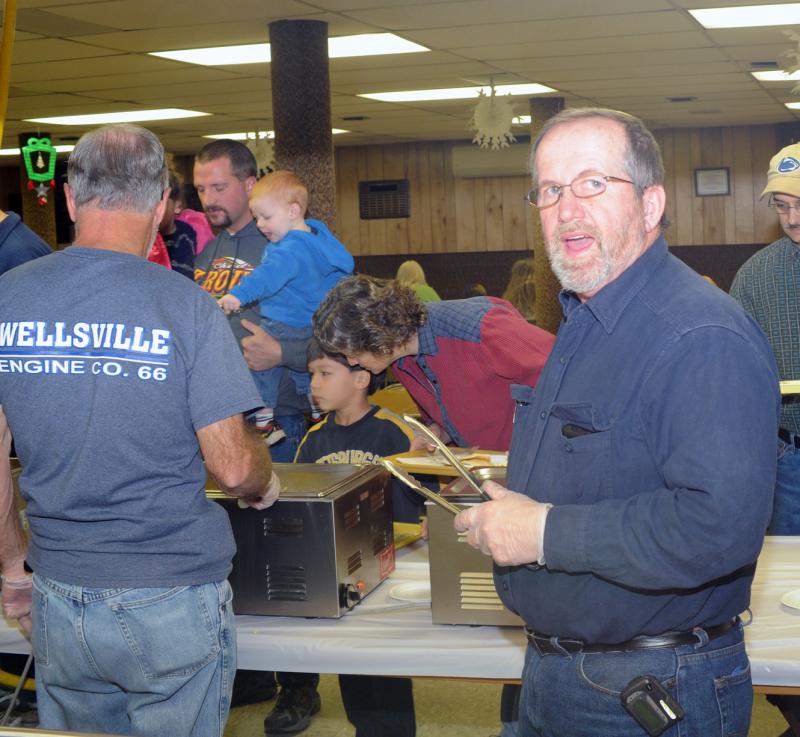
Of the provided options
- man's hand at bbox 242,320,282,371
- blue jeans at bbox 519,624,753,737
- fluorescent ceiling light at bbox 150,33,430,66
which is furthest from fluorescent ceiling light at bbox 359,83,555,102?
blue jeans at bbox 519,624,753,737

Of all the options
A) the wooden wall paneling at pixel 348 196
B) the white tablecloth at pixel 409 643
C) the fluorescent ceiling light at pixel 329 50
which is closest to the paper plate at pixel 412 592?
the white tablecloth at pixel 409 643

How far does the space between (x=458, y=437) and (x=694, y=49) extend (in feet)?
12.5

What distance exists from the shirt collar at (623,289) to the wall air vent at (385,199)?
9978 mm

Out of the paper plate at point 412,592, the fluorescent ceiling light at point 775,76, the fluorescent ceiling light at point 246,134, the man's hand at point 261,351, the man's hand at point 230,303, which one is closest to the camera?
the paper plate at point 412,592

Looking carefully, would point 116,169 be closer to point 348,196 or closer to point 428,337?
point 428,337

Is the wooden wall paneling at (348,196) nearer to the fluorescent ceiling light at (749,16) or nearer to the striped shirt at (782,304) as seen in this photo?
the fluorescent ceiling light at (749,16)

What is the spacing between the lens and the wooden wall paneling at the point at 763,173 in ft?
33.4

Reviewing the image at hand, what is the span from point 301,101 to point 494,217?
255 inches

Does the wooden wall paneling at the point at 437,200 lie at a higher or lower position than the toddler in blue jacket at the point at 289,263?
higher

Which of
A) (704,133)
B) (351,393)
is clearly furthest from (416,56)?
(704,133)

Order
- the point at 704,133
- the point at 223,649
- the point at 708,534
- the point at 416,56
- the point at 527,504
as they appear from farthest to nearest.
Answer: the point at 704,133
the point at 416,56
the point at 223,649
the point at 527,504
the point at 708,534

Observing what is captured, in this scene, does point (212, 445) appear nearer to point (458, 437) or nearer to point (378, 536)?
point (378, 536)

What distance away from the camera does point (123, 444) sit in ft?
5.22

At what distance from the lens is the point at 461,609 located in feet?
6.70
